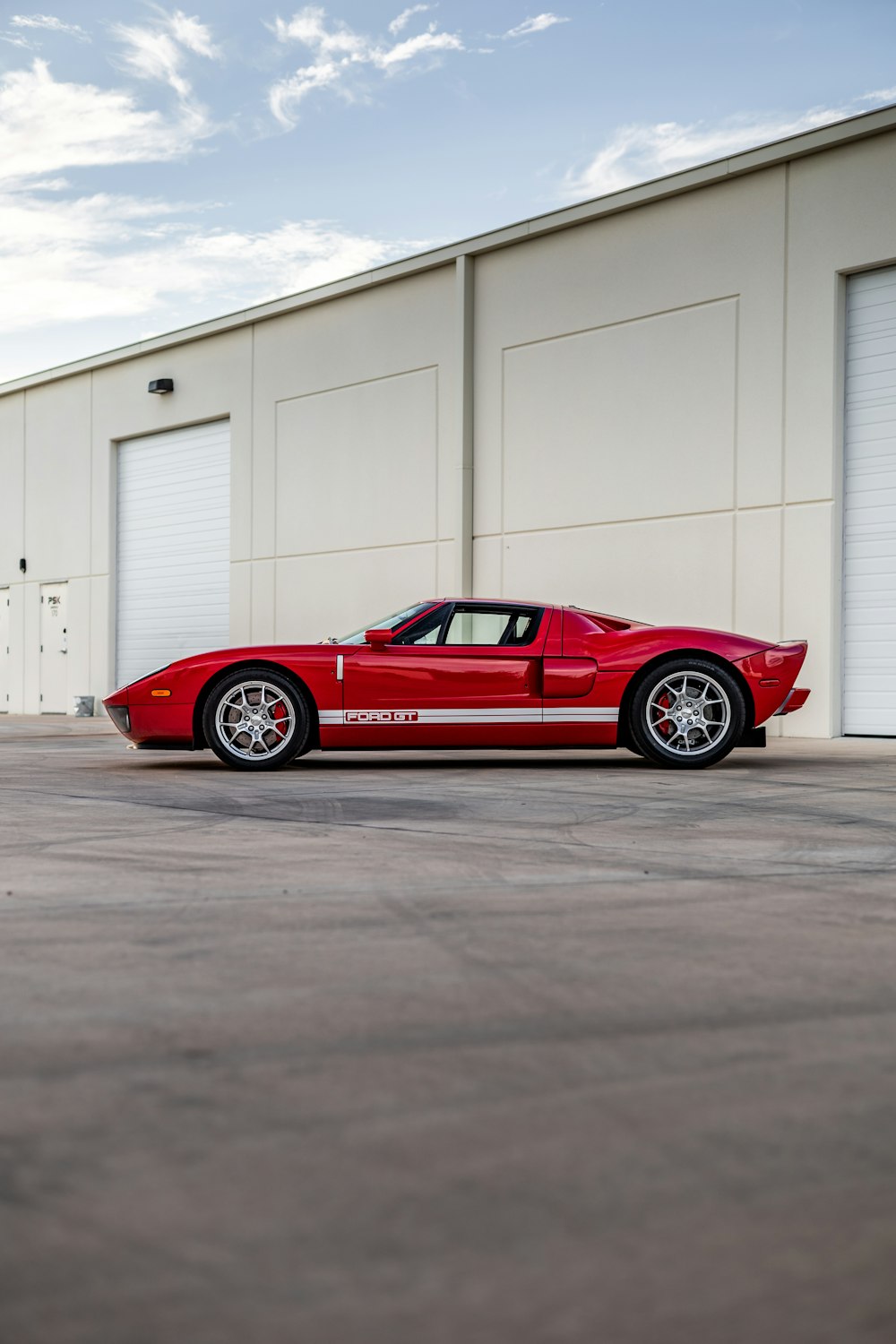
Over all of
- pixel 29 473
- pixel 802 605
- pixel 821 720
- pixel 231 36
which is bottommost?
pixel 821 720

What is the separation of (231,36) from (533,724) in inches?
514

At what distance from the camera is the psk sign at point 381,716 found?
887 centimetres

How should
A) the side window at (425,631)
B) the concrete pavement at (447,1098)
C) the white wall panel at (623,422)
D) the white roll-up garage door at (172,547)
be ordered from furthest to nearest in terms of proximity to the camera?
the white roll-up garage door at (172,547) → the white wall panel at (623,422) → the side window at (425,631) → the concrete pavement at (447,1098)

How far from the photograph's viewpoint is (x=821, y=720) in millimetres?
13930

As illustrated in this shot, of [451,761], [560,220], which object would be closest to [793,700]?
[451,761]

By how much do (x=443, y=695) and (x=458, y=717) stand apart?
0.18m

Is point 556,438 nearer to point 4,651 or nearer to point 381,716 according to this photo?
point 381,716

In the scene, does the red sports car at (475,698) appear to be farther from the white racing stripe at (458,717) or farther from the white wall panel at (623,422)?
the white wall panel at (623,422)

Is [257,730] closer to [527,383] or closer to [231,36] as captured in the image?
[527,383]

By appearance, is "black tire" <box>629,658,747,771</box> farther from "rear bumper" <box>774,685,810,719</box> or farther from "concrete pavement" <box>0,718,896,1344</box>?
"concrete pavement" <box>0,718,896,1344</box>

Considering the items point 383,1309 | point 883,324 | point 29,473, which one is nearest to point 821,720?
point 883,324

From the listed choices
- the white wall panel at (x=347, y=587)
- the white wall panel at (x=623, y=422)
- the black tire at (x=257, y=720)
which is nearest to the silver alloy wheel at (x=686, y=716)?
the black tire at (x=257, y=720)

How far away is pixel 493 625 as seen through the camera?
9.16m

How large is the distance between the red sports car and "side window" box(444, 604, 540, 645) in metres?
0.11
